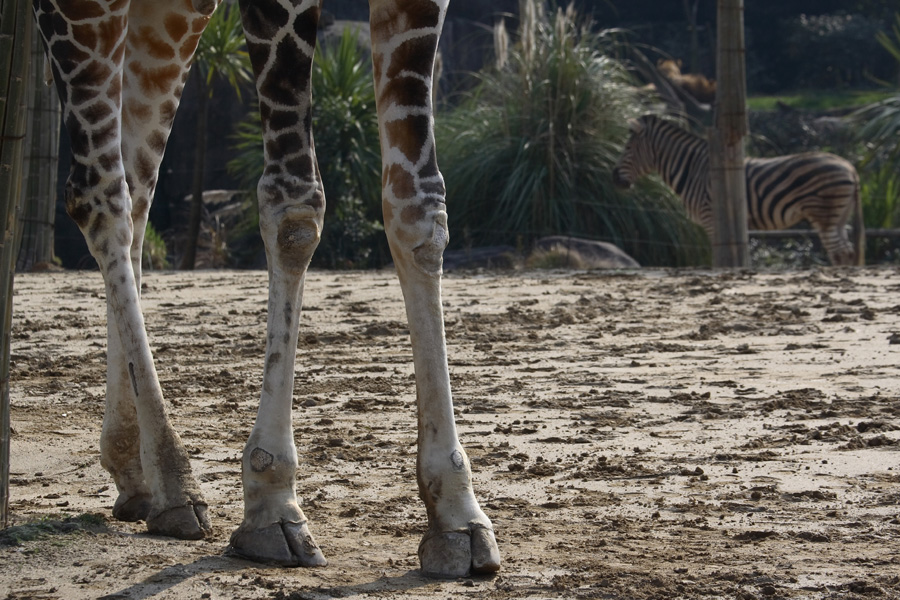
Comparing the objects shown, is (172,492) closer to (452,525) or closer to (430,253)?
(452,525)

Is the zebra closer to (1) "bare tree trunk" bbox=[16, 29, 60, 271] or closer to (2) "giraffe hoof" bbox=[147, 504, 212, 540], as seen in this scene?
(1) "bare tree trunk" bbox=[16, 29, 60, 271]

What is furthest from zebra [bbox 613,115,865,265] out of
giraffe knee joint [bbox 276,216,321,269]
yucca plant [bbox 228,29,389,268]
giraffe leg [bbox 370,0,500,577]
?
giraffe knee joint [bbox 276,216,321,269]

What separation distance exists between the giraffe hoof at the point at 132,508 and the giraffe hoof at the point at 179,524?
17 centimetres

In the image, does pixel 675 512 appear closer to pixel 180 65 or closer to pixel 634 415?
pixel 634 415

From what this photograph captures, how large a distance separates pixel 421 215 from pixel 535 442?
4.53 ft

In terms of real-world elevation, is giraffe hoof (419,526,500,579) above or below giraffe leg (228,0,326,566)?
below

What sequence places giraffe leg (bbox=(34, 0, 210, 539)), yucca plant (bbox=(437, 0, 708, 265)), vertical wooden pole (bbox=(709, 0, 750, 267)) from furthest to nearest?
yucca plant (bbox=(437, 0, 708, 265)) → vertical wooden pole (bbox=(709, 0, 750, 267)) → giraffe leg (bbox=(34, 0, 210, 539))

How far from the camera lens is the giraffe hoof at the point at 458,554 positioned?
8.61 ft

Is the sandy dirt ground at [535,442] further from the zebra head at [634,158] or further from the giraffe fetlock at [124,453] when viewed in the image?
the zebra head at [634,158]

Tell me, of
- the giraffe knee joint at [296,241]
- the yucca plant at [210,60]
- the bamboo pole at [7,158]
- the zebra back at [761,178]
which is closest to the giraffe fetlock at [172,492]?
the bamboo pole at [7,158]

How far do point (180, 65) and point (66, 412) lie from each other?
160 cm

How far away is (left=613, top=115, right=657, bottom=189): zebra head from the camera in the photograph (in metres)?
13.2

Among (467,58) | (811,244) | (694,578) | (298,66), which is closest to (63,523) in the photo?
(298,66)

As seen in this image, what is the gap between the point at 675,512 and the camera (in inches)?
126
